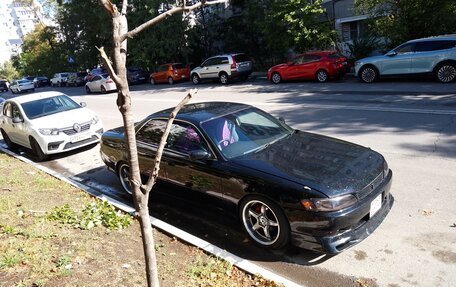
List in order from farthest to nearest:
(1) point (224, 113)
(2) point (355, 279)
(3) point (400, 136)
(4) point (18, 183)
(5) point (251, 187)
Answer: (3) point (400, 136) < (4) point (18, 183) < (1) point (224, 113) < (5) point (251, 187) < (2) point (355, 279)

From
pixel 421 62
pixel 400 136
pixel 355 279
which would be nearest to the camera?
pixel 355 279

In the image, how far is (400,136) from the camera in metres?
7.77

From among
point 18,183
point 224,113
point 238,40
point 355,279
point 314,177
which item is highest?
point 238,40

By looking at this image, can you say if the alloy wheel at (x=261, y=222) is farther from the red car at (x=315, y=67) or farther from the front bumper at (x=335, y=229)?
the red car at (x=315, y=67)

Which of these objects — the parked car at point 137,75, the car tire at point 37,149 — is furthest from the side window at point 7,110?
the parked car at point 137,75

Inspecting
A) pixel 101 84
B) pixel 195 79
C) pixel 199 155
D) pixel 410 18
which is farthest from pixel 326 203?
pixel 101 84

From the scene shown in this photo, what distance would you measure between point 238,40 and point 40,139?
20201 millimetres

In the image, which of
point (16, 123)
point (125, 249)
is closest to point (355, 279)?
point (125, 249)

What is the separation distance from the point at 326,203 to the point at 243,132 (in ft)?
5.43

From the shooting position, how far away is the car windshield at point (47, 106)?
986cm

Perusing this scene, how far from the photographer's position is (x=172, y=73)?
86.6 ft

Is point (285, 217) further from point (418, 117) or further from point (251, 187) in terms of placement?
point (418, 117)

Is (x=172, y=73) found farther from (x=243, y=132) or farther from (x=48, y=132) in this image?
(x=243, y=132)

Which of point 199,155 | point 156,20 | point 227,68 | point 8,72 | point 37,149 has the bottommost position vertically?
point 37,149
